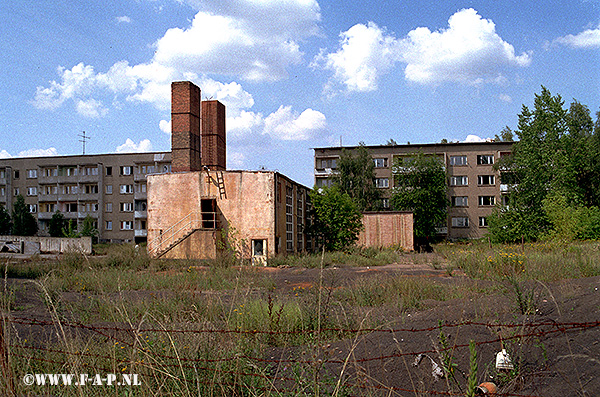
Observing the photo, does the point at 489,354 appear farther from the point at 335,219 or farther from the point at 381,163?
the point at 381,163

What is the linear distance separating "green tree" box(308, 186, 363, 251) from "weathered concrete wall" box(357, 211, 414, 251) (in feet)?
22.3

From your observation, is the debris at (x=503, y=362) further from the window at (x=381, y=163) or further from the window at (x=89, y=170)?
the window at (x=89, y=170)

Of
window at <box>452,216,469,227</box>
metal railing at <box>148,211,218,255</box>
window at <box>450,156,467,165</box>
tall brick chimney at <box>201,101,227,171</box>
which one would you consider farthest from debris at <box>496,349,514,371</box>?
window at <box>450,156,467,165</box>

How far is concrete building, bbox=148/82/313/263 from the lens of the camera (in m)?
24.2

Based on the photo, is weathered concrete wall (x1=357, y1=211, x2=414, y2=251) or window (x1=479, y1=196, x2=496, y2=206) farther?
window (x1=479, y1=196, x2=496, y2=206)

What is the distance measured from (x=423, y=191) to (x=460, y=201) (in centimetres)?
1063

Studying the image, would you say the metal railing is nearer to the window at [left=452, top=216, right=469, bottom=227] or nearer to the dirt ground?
the dirt ground

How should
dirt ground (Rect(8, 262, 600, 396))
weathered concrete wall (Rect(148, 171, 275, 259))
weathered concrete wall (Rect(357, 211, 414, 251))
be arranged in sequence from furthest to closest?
weathered concrete wall (Rect(357, 211, 414, 251)) < weathered concrete wall (Rect(148, 171, 275, 259)) < dirt ground (Rect(8, 262, 600, 396))

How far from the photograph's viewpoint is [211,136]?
28891 mm

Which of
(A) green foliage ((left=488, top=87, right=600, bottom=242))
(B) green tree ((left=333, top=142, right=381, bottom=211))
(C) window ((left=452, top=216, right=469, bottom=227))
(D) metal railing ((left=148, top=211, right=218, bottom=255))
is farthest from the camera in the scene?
(C) window ((left=452, top=216, right=469, bottom=227))

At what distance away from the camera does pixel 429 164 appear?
4994 cm

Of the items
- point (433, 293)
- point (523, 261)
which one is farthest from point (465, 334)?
point (523, 261)

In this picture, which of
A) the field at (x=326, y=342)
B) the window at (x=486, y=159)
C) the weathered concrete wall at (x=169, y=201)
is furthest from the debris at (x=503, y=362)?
the window at (x=486, y=159)

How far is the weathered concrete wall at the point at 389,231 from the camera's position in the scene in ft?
117
